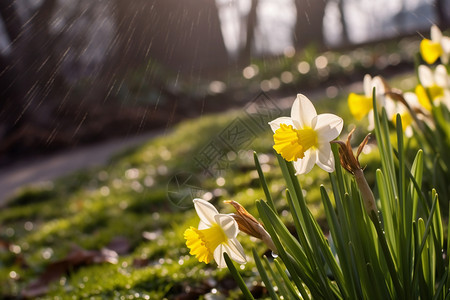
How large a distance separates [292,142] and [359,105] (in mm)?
605

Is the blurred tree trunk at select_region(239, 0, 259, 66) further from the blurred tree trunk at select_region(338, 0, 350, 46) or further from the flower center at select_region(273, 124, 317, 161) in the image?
the flower center at select_region(273, 124, 317, 161)

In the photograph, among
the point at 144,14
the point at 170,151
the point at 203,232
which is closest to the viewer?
the point at 203,232

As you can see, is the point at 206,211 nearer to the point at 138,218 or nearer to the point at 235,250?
the point at 235,250

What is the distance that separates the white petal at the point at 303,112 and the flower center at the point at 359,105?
0.50m

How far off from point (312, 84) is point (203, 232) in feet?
33.4

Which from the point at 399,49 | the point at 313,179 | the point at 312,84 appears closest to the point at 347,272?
the point at 313,179

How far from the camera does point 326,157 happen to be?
1.15m

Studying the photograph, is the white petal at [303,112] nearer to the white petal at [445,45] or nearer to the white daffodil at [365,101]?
the white daffodil at [365,101]

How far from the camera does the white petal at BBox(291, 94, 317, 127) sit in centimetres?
116

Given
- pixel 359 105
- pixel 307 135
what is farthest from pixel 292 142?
pixel 359 105

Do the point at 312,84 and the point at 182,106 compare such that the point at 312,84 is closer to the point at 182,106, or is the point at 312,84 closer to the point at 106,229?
the point at 182,106

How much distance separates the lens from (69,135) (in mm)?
8617

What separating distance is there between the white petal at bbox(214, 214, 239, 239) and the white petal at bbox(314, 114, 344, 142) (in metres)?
0.27

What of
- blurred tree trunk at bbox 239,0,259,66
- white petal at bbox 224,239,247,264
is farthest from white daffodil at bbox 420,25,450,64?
blurred tree trunk at bbox 239,0,259,66
